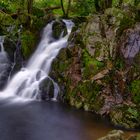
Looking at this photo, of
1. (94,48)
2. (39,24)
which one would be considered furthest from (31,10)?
(94,48)

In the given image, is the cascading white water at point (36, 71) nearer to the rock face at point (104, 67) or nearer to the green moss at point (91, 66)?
the rock face at point (104, 67)

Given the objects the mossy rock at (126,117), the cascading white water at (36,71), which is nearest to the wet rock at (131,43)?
the mossy rock at (126,117)

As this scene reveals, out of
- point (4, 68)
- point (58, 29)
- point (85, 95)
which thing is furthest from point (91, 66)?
point (4, 68)

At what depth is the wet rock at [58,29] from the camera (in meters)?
27.1

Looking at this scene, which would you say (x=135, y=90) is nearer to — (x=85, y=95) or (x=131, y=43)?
(x=131, y=43)

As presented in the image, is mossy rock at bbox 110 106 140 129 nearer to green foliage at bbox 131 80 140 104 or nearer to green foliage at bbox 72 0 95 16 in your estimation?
green foliage at bbox 131 80 140 104

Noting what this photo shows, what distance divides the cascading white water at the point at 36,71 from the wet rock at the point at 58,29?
A: 0.99 feet

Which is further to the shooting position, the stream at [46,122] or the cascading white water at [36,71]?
the cascading white water at [36,71]

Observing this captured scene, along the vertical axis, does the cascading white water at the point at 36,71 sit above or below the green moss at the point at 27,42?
below

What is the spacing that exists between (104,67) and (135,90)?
8.17 feet

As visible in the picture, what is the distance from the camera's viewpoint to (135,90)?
20969 millimetres

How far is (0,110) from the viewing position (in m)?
20.8

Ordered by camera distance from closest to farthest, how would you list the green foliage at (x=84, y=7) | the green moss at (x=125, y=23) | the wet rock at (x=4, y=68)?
the green moss at (x=125, y=23), the wet rock at (x=4, y=68), the green foliage at (x=84, y=7)

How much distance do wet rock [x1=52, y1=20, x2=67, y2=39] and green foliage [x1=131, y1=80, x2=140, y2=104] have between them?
7835 millimetres
